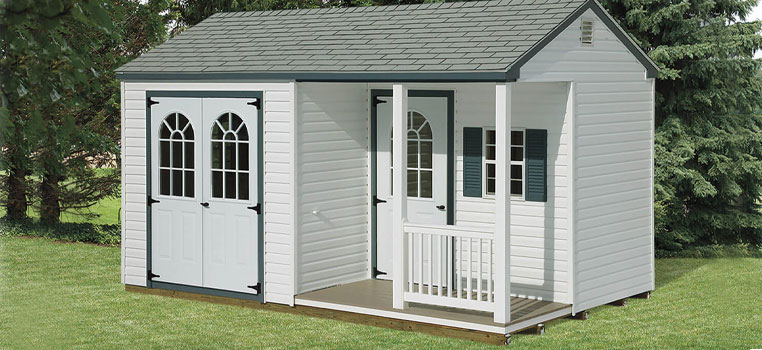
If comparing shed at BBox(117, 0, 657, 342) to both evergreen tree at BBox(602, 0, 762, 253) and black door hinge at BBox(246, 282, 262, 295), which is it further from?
evergreen tree at BBox(602, 0, 762, 253)

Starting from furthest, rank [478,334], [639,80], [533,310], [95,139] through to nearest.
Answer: [95,139] → [639,80] → [533,310] → [478,334]

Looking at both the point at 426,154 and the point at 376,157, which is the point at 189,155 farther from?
the point at 426,154

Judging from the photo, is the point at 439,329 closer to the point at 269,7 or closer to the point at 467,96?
the point at 467,96

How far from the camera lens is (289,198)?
1004 cm

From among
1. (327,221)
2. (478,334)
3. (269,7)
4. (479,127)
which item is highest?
(269,7)

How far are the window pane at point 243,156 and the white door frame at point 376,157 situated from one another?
4.40ft

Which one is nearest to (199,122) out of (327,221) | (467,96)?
(327,221)

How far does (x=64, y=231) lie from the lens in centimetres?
1731

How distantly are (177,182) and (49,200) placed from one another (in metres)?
7.75

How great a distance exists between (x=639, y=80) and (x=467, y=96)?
1930 millimetres

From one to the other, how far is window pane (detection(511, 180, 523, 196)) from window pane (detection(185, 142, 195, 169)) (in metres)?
3.23

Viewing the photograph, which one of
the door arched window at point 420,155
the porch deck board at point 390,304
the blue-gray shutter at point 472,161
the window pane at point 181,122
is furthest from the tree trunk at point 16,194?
the blue-gray shutter at point 472,161

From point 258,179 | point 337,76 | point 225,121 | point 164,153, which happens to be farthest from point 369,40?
point 164,153

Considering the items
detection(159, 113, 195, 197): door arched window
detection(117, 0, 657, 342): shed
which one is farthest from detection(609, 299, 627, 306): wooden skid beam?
detection(159, 113, 195, 197): door arched window
